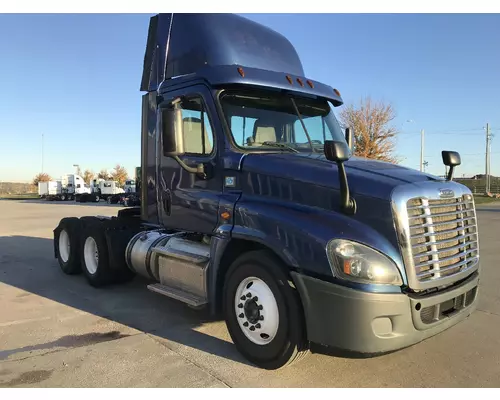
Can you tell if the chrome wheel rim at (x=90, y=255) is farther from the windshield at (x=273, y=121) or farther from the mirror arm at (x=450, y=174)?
the mirror arm at (x=450, y=174)

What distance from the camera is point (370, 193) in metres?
3.62

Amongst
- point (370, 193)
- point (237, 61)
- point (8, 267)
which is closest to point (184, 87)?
point (237, 61)

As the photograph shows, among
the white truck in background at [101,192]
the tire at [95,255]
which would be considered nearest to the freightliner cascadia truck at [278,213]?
the tire at [95,255]

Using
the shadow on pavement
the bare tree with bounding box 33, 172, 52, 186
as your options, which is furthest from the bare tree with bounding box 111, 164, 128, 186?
the shadow on pavement

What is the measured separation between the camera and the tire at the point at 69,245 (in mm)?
7762

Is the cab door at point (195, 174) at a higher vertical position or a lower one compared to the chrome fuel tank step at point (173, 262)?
higher

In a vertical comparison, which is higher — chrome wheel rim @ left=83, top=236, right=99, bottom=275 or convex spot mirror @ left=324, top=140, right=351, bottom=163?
convex spot mirror @ left=324, top=140, right=351, bottom=163

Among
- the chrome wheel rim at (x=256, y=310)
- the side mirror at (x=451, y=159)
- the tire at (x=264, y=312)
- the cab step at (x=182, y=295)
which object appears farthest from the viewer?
the side mirror at (x=451, y=159)

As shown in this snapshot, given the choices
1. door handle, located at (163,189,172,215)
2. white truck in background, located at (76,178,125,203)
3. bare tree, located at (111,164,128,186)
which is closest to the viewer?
door handle, located at (163,189,172,215)

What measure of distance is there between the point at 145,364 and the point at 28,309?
270 centimetres

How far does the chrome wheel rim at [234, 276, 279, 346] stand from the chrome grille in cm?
127

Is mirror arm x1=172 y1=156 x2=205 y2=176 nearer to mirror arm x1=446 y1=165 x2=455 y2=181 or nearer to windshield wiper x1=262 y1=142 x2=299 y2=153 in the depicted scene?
windshield wiper x1=262 y1=142 x2=299 y2=153

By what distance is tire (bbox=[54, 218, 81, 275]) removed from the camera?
25.5 ft

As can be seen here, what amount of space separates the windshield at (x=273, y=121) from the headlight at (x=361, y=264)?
5.20 feet
